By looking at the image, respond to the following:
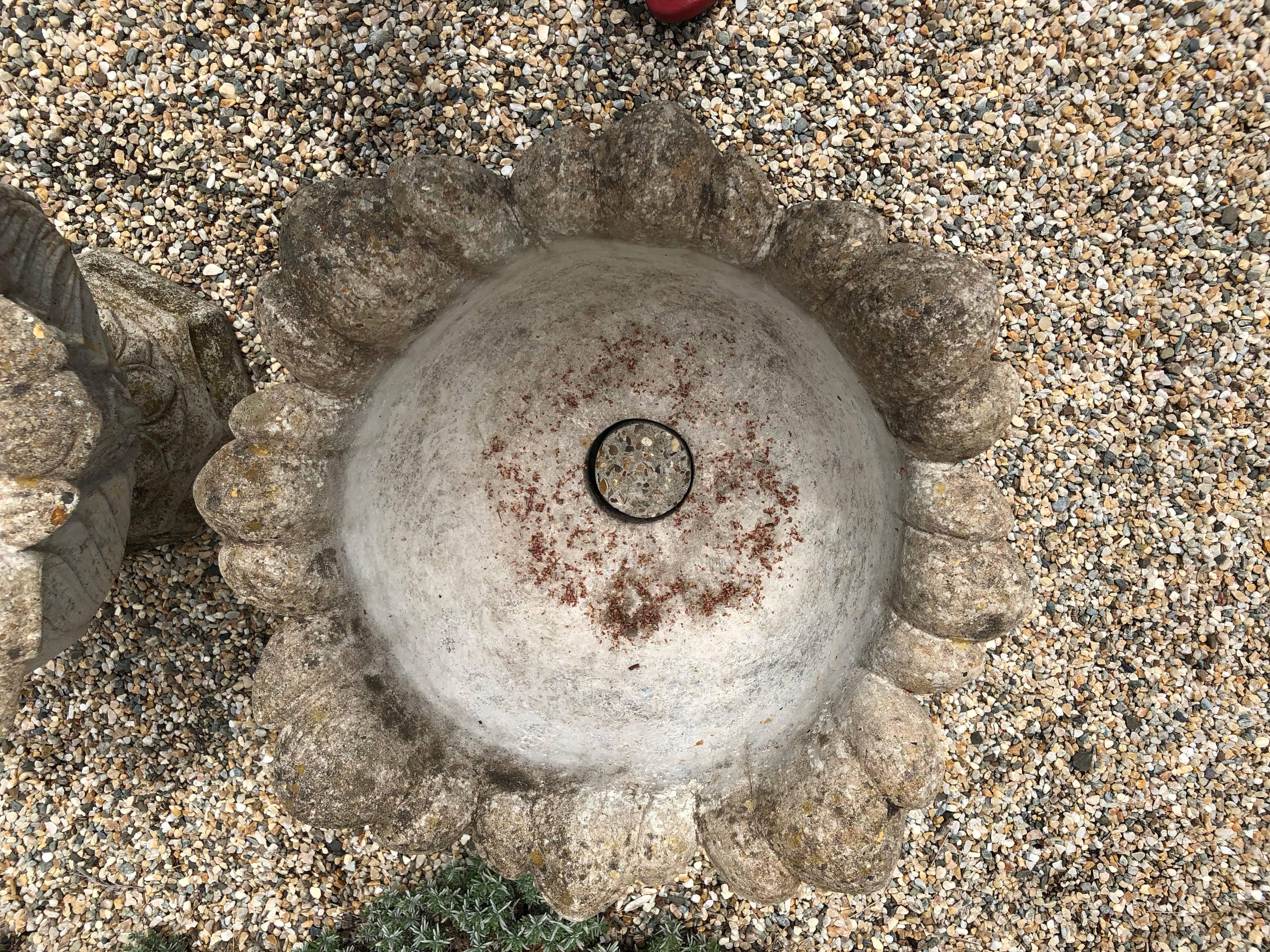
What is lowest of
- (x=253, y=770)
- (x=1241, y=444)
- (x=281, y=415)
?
(x=253, y=770)

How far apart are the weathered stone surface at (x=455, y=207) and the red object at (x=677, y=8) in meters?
1.67

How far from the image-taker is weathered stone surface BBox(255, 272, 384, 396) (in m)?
1.62

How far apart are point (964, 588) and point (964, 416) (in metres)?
0.39

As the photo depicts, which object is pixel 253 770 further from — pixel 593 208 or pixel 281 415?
pixel 593 208

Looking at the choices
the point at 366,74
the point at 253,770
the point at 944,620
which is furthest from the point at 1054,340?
the point at 253,770

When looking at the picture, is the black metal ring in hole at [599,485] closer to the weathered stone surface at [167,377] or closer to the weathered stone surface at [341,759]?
the weathered stone surface at [341,759]

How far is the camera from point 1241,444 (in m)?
3.16

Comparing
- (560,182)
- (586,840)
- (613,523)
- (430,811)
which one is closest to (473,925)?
(430,811)

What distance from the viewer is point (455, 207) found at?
1575mm

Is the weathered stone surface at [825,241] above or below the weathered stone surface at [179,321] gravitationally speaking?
above

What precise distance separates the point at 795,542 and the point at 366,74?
2392 millimetres

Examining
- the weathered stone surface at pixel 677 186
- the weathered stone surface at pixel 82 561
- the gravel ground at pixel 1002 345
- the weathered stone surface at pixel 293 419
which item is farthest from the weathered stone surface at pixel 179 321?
the weathered stone surface at pixel 677 186

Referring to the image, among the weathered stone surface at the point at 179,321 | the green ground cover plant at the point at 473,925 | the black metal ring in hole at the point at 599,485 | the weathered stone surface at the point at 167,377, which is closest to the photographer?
the black metal ring in hole at the point at 599,485

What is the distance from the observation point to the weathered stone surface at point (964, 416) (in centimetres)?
163
